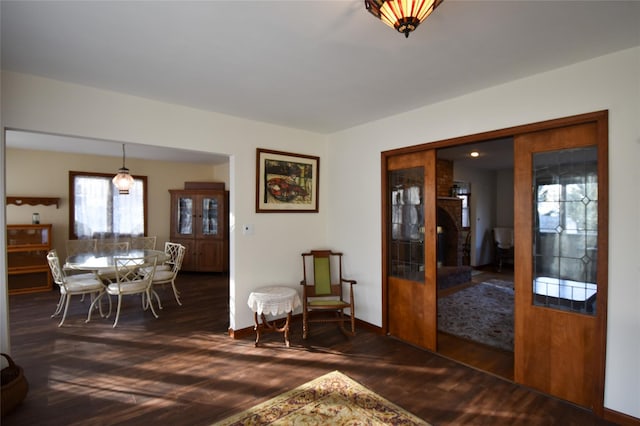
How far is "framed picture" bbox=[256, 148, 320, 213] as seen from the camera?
3.77m

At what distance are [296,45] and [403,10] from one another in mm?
910

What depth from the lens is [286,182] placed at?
399 cm

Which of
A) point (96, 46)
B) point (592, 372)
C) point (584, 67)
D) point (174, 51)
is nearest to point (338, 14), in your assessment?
point (174, 51)

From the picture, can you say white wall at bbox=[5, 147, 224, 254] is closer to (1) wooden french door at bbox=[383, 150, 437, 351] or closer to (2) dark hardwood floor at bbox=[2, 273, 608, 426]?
A: (2) dark hardwood floor at bbox=[2, 273, 608, 426]

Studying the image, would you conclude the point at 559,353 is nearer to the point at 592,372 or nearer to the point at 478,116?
the point at 592,372

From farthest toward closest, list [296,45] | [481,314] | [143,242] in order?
[143,242] < [481,314] < [296,45]

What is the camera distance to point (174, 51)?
2068mm

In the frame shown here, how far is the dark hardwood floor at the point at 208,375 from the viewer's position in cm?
219

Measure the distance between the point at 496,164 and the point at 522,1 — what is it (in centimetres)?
652

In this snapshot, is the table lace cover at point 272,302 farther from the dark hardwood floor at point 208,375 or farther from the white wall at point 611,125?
the white wall at point 611,125

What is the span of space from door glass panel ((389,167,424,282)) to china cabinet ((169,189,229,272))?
4.61 m

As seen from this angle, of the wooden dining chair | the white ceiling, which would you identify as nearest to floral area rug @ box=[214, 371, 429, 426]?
the white ceiling

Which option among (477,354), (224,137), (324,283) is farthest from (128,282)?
(477,354)

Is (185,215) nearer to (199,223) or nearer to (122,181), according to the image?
(199,223)
